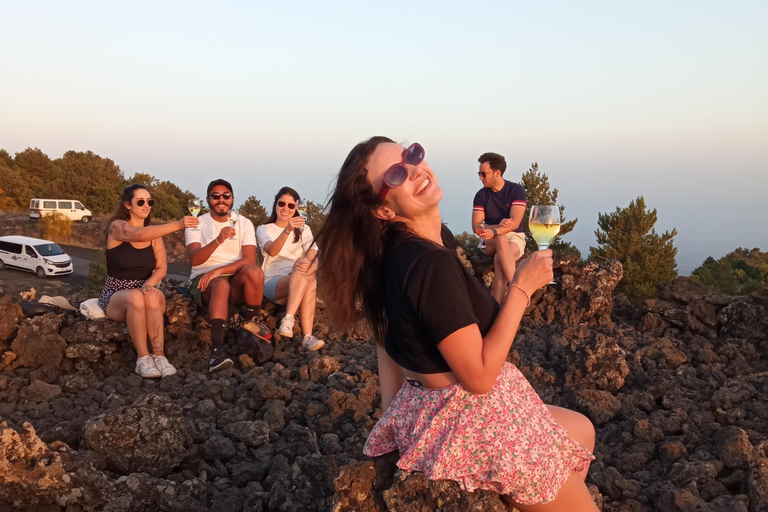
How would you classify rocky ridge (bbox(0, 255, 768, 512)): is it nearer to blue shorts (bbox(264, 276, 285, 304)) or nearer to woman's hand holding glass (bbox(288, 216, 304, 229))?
blue shorts (bbox(264, 276, 285, 304))

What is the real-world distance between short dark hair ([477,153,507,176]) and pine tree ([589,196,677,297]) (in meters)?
3.88

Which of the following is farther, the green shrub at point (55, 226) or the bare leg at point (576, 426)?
the green shrub at point (55, 226)

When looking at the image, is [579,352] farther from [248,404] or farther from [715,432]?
[248,404]

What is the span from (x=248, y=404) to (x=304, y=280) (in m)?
1.78

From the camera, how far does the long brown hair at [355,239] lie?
7.52ft

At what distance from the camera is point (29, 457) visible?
2971 millimetres

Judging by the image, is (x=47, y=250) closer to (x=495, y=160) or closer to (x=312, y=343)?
(x=312, y=343)

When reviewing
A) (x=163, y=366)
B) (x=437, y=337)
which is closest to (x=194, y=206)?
(x=163, y=366)

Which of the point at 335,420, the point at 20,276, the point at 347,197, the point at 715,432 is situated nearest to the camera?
the point at 347,197

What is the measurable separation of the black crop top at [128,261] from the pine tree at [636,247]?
7424 mm

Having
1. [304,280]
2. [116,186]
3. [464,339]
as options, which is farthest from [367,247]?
[116,186]

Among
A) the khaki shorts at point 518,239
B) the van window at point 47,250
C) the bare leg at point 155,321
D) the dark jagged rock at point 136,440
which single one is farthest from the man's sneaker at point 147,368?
the van window at point 47,250

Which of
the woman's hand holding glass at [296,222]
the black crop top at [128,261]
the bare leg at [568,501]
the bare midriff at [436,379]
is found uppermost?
the woman's hand holding glass at [296,222]

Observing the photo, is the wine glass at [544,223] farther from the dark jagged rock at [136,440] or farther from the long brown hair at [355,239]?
the dark jagged rock at [136,440]
